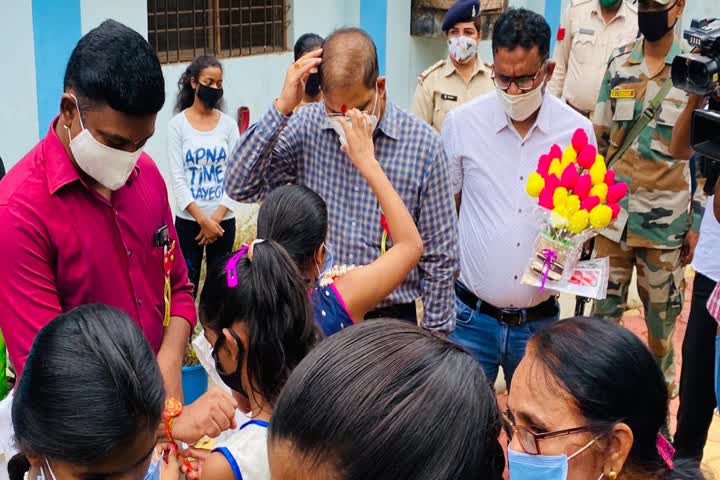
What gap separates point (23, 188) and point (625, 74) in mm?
3140

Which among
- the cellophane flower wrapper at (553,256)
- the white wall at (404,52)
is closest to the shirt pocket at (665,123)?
the cellophane flower wrapper at (553,256)

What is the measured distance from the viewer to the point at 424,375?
128cm

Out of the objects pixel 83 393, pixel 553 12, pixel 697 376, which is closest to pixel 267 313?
pixel 83 393

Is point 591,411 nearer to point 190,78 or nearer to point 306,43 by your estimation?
point 190,78

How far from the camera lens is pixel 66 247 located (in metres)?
2.31

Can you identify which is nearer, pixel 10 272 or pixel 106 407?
pixel 106 407

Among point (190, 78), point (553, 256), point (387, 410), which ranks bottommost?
point (553, 256)

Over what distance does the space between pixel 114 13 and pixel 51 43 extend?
0.57 m

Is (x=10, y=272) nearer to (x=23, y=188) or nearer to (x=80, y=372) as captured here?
(x=23, y=188)

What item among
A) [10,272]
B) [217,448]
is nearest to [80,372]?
[217,448]

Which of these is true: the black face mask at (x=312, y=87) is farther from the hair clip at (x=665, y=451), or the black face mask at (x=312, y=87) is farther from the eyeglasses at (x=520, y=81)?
the hair clip at (x=665, y=451)

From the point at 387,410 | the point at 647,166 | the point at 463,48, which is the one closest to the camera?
the point at 387,410

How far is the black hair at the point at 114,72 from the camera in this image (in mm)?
2273

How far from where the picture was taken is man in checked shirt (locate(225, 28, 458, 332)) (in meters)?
3.13
